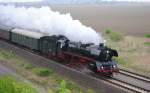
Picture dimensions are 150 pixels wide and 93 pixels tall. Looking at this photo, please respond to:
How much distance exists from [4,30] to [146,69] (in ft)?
75.7

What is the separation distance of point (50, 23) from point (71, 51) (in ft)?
27.7

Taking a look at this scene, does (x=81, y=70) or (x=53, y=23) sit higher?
(x=53, y=23)

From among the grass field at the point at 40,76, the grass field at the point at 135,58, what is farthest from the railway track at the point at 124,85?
the grass field at the point at 135,58

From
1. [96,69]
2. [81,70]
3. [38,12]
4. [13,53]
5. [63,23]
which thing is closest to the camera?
[96,69]

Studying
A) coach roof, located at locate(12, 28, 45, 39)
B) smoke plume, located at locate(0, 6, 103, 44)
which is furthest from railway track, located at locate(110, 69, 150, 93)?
coach roof, located at locate(12, 28, 45, 39)

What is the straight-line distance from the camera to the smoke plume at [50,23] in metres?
32.2

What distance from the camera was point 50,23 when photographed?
131ft

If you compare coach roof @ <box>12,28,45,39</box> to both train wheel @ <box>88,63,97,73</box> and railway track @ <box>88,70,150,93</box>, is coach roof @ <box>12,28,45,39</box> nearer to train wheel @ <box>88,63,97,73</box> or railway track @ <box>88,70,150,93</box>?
train wheel @ <box>88,63,97,73</box>

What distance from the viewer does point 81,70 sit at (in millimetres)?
32188

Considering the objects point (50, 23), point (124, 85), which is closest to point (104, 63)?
point (124, 85)

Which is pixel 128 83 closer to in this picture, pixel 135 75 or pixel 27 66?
pixel 135 75

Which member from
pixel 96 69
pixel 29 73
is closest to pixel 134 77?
pixel 96 69

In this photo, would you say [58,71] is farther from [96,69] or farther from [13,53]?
[13,53]

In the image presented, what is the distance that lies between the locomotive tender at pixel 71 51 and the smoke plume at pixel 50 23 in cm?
97
